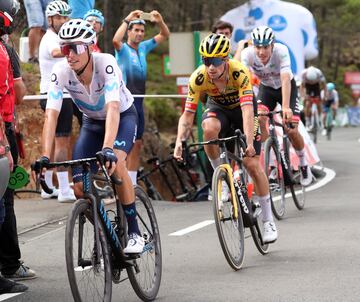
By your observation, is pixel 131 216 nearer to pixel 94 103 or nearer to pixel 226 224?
pixel 94 103

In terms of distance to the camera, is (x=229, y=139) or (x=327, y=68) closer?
(x=229, y=139)

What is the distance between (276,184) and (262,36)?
5.87 ft

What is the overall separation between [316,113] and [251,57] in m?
17.5

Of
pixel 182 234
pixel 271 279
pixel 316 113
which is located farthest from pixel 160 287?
pixel 316 113

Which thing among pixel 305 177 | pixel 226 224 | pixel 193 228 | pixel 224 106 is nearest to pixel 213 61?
pixel 224 106

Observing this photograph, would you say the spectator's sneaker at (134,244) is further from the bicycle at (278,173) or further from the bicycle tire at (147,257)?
the bicycle at (278,173)

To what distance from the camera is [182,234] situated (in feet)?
36.2

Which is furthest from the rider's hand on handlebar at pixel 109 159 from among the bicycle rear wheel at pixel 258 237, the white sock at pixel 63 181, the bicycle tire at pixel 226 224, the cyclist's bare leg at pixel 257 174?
the white sock at pixel 63 181

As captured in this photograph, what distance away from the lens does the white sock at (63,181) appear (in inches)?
510

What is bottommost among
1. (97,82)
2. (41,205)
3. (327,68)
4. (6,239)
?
(327,68)

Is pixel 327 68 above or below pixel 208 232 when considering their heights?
below

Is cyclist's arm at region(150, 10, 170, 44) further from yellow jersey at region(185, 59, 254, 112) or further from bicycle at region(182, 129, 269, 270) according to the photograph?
bicycle at region(182, 129, 269, 270)

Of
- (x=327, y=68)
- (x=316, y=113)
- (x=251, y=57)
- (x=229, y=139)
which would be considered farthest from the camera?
(x=327, y=68)

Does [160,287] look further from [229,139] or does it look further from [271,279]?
[229,139]
